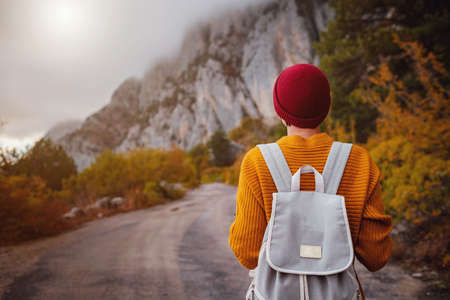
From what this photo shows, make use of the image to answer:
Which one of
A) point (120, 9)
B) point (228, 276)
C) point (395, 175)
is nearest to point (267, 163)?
point (228, 276)

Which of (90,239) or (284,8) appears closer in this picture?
(90,239)

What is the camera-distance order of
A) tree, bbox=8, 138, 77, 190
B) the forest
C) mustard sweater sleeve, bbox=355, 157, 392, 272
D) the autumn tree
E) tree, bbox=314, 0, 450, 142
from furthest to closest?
tree, bbox=314, 0, 450, 142 < tree, bbox=8, 138, 77, 190 < the forest < the autumn tree < mustard sweater sleeve, bbox=355, 157, 392, 272

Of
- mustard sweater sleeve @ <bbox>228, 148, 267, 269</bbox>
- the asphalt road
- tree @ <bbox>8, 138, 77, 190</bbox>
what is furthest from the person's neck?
tree @ <bbox>8, 138, 77, 190</bbox>

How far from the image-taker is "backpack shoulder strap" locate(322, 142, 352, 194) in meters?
0.87

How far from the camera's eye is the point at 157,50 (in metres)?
74.2

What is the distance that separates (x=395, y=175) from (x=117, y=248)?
13.7ft

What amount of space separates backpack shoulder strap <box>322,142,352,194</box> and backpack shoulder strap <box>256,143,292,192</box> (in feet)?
0.45

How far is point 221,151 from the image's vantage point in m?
26.9

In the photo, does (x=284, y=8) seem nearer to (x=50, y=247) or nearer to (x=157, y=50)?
(x=50, y=247)

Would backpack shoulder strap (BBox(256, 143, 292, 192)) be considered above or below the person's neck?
below

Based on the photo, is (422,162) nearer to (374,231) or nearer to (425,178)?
(425,178)

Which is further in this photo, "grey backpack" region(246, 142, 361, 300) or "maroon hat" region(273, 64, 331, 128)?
"maroon hat" region(273, 64, 331, 128)

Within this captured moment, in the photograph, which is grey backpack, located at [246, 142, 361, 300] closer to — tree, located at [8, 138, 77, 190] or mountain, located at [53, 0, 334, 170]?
tree, located at [8, 138, 77, 190]

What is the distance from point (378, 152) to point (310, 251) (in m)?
3.60
